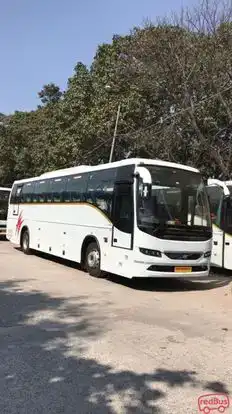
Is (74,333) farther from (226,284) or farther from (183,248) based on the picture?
(226,284)

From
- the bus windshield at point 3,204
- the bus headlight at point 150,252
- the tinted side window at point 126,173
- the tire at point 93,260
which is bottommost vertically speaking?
the tire at point 93,260

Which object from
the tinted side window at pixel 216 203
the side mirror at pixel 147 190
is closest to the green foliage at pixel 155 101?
the tinted side window at pixel 216 203

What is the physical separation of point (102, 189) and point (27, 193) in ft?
24.7

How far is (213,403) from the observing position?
4949mm

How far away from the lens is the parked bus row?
11.7 m

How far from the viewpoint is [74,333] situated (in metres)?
7.59

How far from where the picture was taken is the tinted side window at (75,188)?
1513 cm

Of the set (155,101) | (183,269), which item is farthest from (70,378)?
(155,101)

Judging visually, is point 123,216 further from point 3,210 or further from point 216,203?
point 3,210

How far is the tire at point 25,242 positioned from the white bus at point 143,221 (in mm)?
5129

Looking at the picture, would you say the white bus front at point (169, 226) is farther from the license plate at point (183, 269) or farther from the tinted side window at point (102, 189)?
the tinted side window at point (102, 189)

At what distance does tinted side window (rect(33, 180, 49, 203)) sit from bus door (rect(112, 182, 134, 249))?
6.12 metres

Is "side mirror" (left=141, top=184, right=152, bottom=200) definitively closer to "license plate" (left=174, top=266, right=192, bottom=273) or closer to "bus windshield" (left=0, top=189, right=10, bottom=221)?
"license plate" (left=174, top=266, right=192, bottom=273)

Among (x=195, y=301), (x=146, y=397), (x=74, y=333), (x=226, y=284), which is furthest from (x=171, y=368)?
(x=226, y=284)
